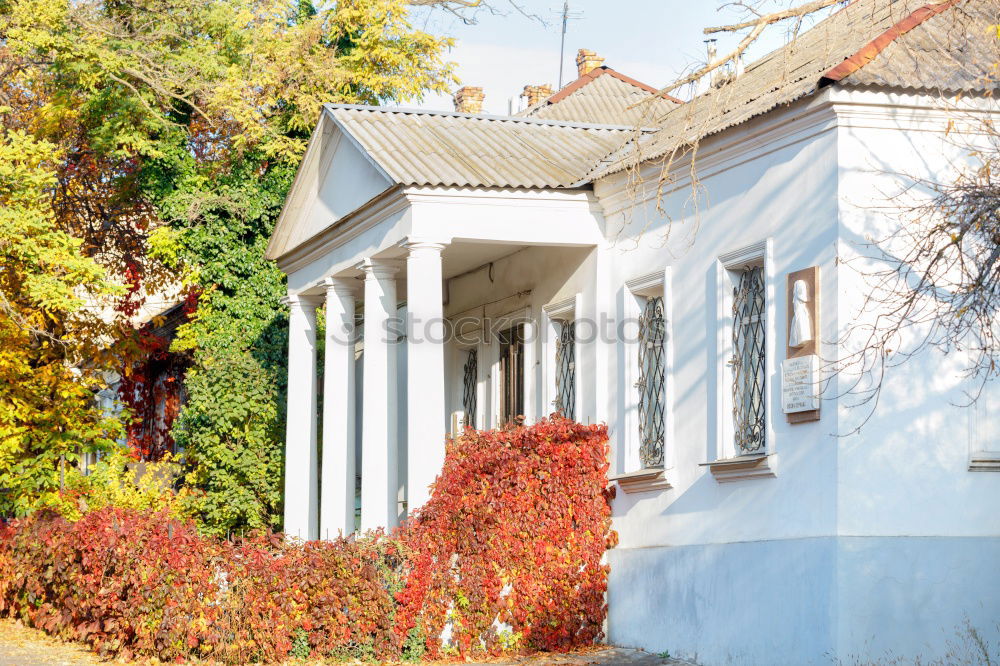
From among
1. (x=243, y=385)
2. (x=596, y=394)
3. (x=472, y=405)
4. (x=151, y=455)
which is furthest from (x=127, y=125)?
(x=596, y=394)

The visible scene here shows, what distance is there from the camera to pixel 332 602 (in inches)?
528

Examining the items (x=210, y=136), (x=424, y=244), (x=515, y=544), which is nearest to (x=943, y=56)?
(x=424, y=244)

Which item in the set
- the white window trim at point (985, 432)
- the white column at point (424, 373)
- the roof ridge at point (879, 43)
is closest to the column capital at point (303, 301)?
the white column at point (424, 373)

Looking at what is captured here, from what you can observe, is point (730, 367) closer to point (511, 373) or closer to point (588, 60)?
point (511, 373)

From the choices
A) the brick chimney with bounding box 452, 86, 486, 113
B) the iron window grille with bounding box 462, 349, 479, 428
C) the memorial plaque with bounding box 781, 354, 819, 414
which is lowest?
the memorial plaque with bounding box 781, 354, 819, 414

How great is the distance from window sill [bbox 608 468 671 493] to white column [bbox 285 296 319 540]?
6083 mm

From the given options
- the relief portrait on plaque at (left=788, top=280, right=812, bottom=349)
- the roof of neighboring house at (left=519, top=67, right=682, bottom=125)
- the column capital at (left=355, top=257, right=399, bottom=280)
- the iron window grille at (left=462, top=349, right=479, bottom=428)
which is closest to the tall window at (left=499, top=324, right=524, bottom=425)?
the iron window grille at (left=462, top=349, right=479, bottom=428)

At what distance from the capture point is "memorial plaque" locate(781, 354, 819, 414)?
449 inches

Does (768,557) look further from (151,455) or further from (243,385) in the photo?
(151,455)

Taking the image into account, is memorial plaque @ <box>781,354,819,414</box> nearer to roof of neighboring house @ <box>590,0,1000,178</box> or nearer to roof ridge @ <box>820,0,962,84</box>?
roof of neighboring house @ <box>590,0,1000,178</box>

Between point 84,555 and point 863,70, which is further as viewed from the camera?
point 84,555

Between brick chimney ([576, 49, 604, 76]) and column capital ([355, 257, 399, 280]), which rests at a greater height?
brick chimney ([576, 49, 604, 76])

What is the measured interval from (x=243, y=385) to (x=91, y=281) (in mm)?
4035
